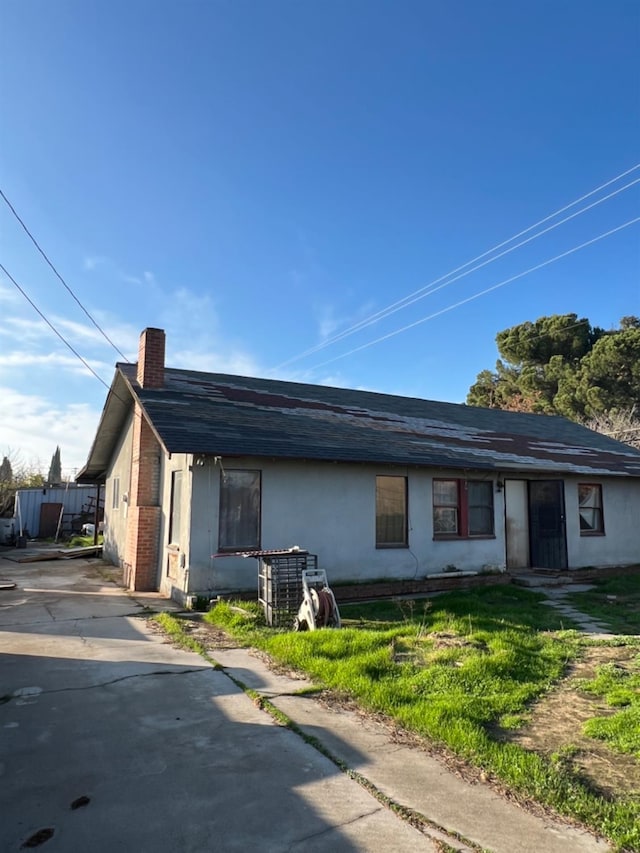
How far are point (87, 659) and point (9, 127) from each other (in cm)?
871

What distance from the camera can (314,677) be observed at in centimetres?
572

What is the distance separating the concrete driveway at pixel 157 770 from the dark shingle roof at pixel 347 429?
4.04 metres

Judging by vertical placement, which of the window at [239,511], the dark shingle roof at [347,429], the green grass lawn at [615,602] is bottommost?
the green grass lawn at [615,602]

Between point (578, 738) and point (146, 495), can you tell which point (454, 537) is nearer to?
point (146, 495)

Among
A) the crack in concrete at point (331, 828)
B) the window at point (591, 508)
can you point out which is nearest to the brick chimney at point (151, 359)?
the crack in concrete at point (331, 828)

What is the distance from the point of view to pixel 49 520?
25641mm

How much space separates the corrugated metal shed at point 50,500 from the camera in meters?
25.1

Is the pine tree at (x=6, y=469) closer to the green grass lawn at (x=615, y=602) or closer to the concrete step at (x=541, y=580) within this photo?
the concrete step at (x=541, y=580)

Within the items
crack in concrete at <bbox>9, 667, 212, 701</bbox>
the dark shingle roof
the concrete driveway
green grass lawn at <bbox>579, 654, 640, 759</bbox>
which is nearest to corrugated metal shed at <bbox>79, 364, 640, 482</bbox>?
the dark shingle roof

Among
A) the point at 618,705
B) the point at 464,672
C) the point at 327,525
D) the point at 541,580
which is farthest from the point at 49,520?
the point at 618,705

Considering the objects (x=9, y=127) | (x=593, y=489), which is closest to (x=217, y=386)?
(x=9, y=127)

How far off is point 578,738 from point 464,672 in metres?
1.44

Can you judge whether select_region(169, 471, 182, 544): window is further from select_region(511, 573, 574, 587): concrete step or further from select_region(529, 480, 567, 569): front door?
select_region(529, 480, 567, 569): front door

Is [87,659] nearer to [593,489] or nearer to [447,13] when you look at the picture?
[447,13]
